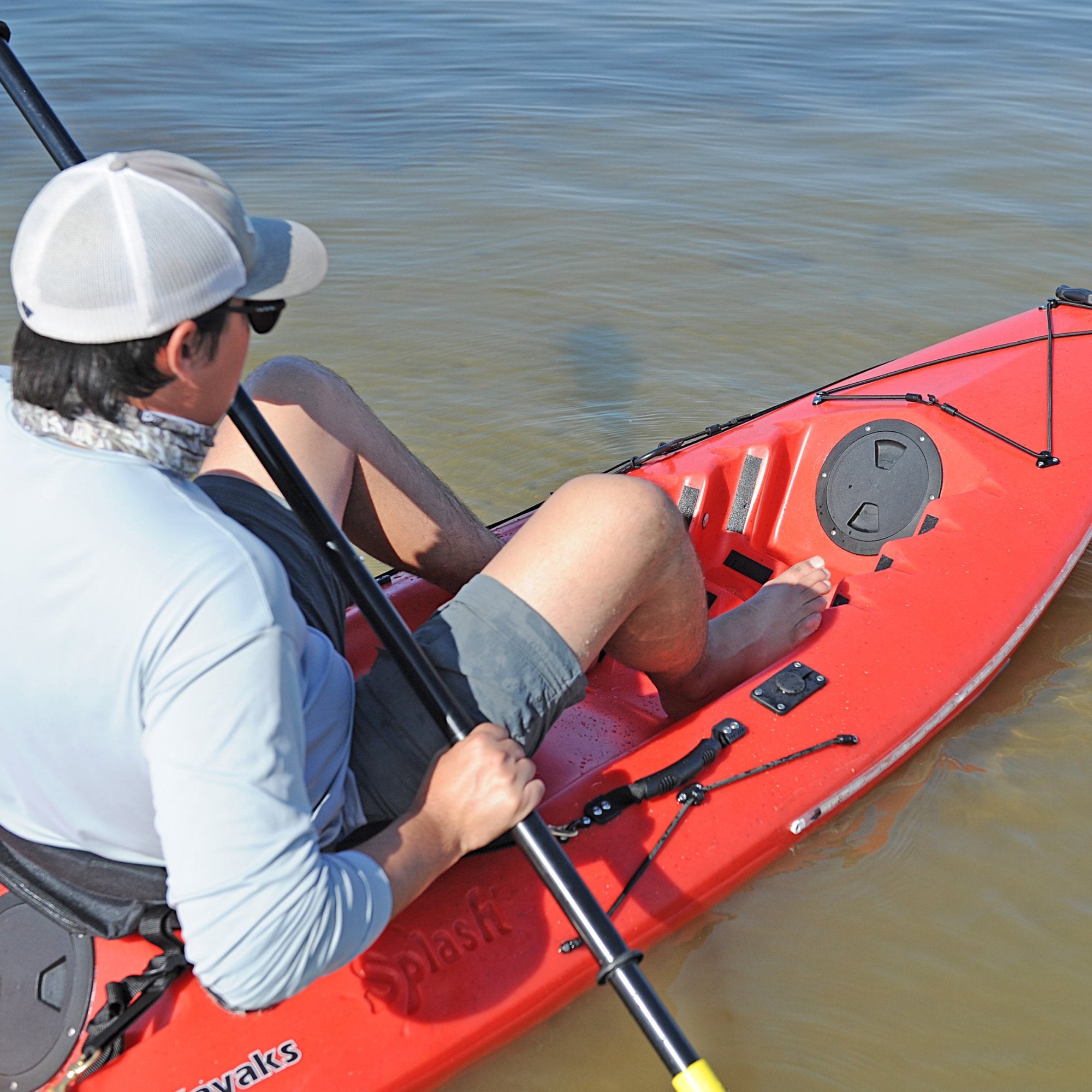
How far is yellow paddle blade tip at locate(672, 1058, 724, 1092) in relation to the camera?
154 cm

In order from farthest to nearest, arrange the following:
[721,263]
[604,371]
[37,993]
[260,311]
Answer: [721,263] < [604,371] < [37,993] < [260,311]

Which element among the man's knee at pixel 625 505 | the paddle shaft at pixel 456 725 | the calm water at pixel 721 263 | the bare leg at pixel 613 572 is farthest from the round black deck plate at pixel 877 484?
the paddle shaft at pixel 456 725

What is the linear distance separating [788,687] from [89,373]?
1.58 meters

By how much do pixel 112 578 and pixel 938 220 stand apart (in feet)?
19.3

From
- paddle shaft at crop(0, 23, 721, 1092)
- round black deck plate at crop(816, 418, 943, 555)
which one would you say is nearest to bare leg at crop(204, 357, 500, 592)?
paddle shaft at crop(0, 23, 721, 1092)

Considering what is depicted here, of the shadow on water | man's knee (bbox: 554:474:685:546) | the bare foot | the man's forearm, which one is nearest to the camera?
the man's forearm

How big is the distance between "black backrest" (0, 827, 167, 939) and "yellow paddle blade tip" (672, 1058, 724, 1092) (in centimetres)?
77

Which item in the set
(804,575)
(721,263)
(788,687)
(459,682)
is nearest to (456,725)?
(459,682)

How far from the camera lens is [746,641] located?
8.15 feet

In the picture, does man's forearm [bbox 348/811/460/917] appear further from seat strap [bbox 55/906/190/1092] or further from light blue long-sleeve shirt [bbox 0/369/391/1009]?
seat strap [bbox 55/906/190/1092]

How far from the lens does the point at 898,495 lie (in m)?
3.11

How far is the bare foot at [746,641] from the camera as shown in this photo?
7.92 ft

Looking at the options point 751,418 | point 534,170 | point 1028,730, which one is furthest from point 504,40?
point 1028,730

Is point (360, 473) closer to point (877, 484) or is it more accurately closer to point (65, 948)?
point (65, 948)
